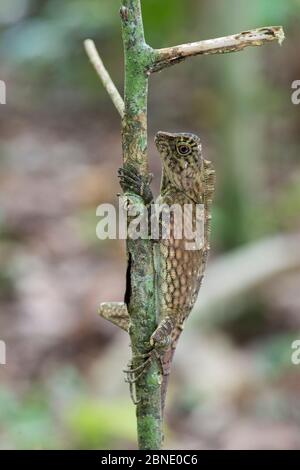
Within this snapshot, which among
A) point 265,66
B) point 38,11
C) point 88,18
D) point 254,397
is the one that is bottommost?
point 254,397

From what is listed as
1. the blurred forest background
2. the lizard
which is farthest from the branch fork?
the blurred forest background

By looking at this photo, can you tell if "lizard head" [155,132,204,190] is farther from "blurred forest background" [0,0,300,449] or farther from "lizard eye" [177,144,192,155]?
"blurred forest background" [0,0,300,449]

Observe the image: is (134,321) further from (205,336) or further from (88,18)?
(88,18)

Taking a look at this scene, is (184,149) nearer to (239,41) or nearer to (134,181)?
(134,181)

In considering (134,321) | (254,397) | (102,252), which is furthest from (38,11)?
(134,321)

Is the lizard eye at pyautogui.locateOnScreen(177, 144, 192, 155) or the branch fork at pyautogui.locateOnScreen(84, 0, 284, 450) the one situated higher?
the lizard eye at pyautogui.locateOnScreen(177, 144, 192, 155)

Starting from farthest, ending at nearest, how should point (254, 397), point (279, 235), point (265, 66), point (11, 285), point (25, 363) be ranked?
point (265, 66), point (279, 235), point (11, 285), point (25, 363), point (254, 397)

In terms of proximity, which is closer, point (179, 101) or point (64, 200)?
point (64, 200)
